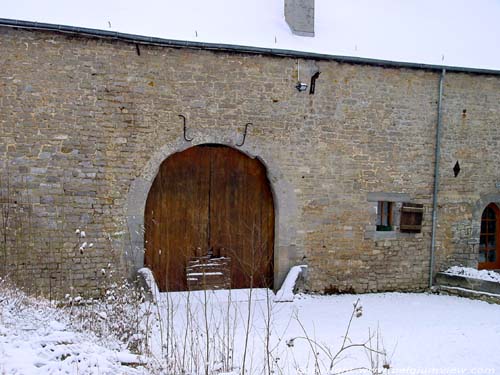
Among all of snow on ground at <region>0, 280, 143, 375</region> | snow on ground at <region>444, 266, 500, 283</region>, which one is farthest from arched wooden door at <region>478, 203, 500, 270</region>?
snow on ground at <region>0, 280, 143, 375</region>

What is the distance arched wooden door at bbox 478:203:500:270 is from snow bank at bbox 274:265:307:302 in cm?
407

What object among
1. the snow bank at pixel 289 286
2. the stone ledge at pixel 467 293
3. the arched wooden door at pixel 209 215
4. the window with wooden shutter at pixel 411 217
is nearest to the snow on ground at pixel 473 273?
the stone ledge at pixel 467 293

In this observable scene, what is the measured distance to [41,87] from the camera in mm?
7680

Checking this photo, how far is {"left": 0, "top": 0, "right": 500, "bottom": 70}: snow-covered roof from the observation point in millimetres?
8203

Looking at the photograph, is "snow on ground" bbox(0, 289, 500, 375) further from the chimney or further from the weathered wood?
the chimney

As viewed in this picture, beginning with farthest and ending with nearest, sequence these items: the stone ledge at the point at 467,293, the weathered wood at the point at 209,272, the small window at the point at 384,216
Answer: the small window at the point at 384,216
the stone ledge at the point at 467,293
the weathered wood at the point at 209,272

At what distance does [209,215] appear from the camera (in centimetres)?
883

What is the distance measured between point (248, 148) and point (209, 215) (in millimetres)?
1308

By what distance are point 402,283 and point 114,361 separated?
647 cm

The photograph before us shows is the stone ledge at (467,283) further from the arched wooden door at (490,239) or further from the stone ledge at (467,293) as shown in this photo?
the arched wooden door at (490,239)

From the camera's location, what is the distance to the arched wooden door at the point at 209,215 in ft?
28.2

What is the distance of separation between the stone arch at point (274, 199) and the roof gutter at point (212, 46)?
1.48 m

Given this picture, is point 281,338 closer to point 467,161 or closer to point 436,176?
point 436,176

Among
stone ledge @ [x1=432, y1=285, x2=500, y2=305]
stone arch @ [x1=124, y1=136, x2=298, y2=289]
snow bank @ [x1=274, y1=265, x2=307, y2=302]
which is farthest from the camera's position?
stone ledge @ [x1=432, y1=285, x2=500, y2=305]
